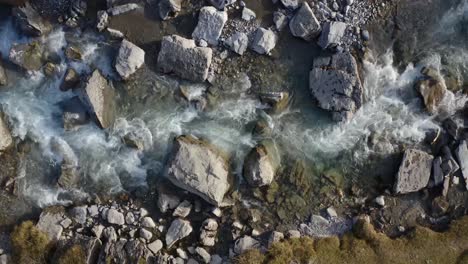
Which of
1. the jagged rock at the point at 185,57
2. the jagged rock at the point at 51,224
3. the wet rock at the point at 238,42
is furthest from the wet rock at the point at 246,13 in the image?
the jagged rock at the point at 51,224

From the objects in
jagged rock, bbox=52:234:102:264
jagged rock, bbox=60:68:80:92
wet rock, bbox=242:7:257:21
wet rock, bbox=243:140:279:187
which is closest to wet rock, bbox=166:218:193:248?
jagged rock, bbox=52:234:102:264

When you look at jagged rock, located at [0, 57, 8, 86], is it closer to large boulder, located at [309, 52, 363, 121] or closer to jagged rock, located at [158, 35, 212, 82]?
jagged rock, located at [158, 35, 212, 82]

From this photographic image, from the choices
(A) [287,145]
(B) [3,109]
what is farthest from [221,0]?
(B) [3,109]

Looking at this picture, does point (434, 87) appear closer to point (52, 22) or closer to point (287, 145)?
point (287, 145)

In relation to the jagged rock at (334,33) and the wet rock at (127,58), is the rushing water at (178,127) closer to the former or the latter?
the wet rock at (127,58)

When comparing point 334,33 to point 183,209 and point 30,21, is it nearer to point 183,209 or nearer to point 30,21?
point 183,209

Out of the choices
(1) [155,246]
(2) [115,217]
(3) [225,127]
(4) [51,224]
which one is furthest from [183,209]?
(4) [51,224]

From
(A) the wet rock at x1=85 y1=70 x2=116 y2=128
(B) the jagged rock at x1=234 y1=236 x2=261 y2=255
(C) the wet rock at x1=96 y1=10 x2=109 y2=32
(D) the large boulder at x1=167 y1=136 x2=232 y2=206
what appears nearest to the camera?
(D) the large boulder at x1=167 y1=136 x2=232 y2=206
